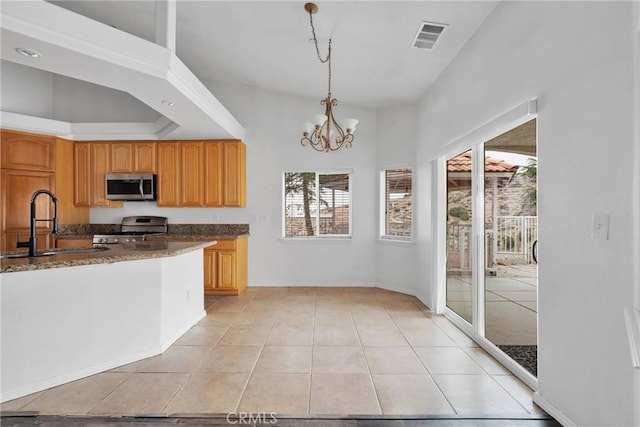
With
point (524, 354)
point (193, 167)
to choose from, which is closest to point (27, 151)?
point (193, 167)

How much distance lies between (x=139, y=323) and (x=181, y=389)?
0.83 meters

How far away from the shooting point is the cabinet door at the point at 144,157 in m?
5.29

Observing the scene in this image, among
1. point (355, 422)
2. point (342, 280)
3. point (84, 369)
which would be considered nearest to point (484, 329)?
point (355, 422)

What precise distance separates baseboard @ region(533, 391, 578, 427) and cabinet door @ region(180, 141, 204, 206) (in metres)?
4.75

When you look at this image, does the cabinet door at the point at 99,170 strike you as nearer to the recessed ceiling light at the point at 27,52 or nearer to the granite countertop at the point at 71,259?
the granite countertop at the point at 71,259

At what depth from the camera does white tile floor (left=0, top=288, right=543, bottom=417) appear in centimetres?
216

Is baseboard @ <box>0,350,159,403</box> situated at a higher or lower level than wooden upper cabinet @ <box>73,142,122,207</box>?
lower

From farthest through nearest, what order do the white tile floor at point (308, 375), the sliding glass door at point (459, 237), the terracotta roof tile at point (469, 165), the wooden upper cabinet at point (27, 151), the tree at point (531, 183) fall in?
the wooden upper cabinet at point (27, 151) < the sliding glass door at point (459, 237) < the terracotta roof tile at point (469, 165) < the tree at point (531, 183) < the white tile floor at point (308, 375)

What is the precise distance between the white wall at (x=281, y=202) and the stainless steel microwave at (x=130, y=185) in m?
0.34

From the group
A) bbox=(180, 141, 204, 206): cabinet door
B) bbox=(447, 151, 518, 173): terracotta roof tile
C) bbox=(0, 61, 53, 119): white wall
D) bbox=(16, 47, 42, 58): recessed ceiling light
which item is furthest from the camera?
bbox=(180, 141, 204, 206): cabinet door

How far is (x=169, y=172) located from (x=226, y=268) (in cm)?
180

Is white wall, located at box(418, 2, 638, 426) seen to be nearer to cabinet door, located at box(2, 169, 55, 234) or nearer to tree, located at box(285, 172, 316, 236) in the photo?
tree, located at box(285, 172, 316, 236)

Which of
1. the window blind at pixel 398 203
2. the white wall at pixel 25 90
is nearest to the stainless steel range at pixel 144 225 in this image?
the white wall at pixel 25 90

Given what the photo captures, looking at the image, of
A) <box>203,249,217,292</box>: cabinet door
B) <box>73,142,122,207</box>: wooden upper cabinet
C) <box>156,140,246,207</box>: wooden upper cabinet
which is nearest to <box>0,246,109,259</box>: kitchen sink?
<box>203,249,217,292</box>: cabinet door
